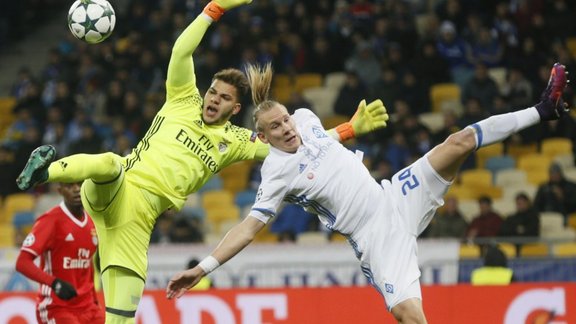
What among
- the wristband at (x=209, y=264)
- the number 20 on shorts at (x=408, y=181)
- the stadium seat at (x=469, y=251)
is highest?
the number 20 on shorts at (x=408, y=181)

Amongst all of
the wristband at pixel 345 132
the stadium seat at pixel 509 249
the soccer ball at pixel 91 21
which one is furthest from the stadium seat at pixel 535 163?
the soccer ball at pixel 91 21

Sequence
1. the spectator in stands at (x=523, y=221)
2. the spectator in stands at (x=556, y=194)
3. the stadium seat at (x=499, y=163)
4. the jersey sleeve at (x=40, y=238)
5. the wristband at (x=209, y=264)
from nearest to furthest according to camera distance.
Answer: the wristband at (x=209, y=264) → the jersey sleeve at (x=40, y=238) → the spectator in stands at (x=523, y=221) → the spectator in stands at (x=556, y=194) → the stadium seat at (x=499, y=163)

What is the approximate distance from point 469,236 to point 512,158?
2138 millimetres

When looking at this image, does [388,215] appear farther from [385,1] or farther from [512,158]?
[385,1]

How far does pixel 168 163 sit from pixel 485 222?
275 inches

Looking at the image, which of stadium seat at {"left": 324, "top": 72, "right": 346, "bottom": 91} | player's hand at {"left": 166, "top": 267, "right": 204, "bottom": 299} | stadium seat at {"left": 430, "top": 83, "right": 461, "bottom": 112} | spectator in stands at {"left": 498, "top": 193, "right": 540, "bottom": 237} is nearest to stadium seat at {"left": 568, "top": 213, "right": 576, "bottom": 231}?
spectator in stands at {"left": 498, "top": 193, "right": 540, "bottom": 237}

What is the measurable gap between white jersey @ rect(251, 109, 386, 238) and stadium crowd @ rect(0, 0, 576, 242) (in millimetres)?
7715

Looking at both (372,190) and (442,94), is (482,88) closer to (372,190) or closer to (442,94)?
(442,94)

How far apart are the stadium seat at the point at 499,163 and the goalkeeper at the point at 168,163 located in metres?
7.58

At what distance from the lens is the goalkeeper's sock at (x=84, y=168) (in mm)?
7984

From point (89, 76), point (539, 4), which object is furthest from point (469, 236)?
point (89, 76)

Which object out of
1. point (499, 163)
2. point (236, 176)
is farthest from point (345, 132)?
point (236, 176)

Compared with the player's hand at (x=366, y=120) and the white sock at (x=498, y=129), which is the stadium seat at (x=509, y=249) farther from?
the white sock at (x=498, y=129)

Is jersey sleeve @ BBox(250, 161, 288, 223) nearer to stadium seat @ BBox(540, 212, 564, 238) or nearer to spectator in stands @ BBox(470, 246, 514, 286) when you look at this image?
spectator in stands @ BBox(470, 246, 514, 286)
